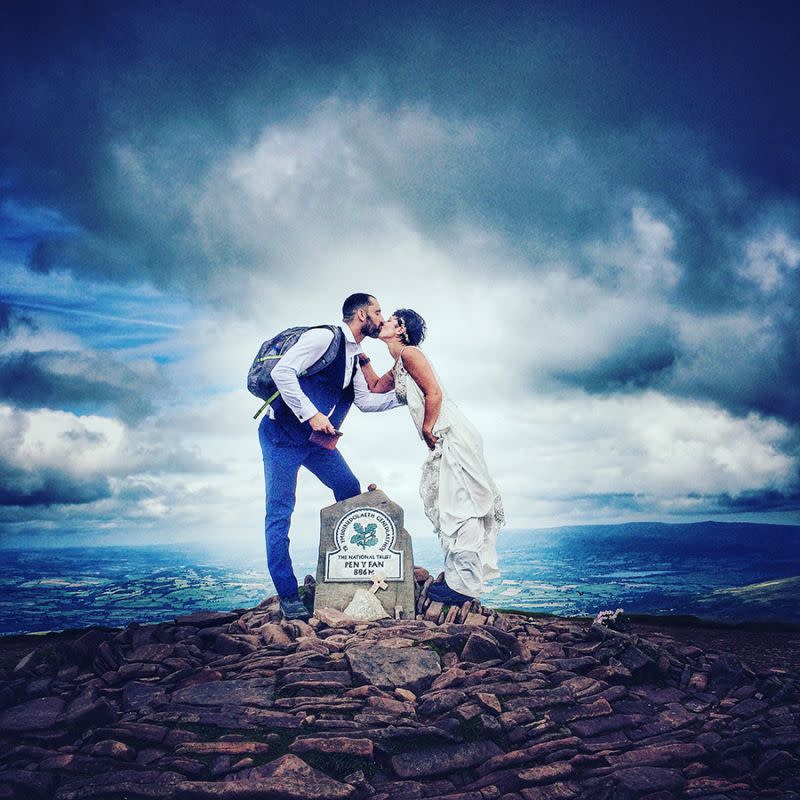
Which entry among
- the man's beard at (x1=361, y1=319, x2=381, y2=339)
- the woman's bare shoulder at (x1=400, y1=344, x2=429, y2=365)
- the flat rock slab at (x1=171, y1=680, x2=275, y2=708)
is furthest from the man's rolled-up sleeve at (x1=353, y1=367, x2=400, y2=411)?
the flat rock slab at (x1=171, y1=680, x2=275, y2=708)

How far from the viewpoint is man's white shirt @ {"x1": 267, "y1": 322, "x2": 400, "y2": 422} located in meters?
6.59

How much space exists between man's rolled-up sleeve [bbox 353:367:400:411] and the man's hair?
670 millimetres

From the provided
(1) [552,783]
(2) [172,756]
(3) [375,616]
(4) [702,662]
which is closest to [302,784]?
(2) [172,756]

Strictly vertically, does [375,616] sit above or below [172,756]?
above

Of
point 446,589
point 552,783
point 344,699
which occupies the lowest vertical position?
point 552,783

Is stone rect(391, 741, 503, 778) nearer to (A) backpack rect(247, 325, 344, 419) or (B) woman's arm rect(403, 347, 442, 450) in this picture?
(B) woman's arm rect(403, 347, 442, 450)

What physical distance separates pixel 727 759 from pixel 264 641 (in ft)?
13.4

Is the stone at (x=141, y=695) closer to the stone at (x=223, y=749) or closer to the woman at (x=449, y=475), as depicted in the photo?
the stone at (x=223, y=749)

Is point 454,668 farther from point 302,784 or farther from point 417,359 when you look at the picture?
point 417,359

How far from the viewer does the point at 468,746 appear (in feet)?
13.8

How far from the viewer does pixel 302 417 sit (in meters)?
6.59

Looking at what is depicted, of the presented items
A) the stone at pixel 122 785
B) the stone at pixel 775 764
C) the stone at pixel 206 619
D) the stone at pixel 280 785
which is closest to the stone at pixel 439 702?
the stone at pixel 280 785

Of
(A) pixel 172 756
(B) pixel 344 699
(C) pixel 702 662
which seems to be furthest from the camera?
(C) pixel 702 662

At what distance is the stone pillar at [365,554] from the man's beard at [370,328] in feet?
6.32
